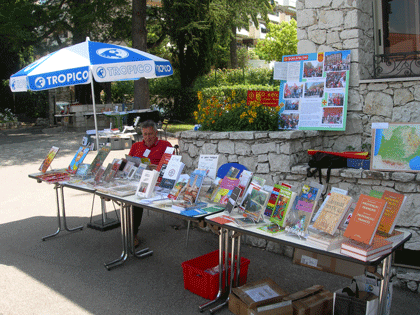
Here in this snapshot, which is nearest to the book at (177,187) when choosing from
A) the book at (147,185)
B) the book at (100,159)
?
the book at (147,185)

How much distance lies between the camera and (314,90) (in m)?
5.09

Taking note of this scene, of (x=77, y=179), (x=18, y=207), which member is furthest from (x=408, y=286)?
(x=18, y=207)

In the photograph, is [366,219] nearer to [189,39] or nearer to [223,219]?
[223,219]

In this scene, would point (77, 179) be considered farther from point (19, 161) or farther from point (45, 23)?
point (45, 23)

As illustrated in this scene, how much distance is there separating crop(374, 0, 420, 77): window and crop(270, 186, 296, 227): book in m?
2.90

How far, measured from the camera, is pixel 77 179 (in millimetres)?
5078

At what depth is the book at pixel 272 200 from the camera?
324 centimetres

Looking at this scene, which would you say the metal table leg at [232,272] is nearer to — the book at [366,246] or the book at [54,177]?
the book at [366,246]

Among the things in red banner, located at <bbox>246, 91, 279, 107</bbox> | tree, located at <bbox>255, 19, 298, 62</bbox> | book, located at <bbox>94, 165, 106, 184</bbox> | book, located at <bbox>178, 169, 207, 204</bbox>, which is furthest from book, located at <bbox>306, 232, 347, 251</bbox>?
tree, located at <bbox>255, 19, 298, 62</bbox>

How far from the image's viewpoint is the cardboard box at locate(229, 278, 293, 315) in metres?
3.14

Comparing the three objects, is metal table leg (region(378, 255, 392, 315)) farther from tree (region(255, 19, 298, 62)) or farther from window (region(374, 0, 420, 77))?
tree (region(255, 19, 298, 62))

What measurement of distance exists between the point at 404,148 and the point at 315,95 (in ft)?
4.76

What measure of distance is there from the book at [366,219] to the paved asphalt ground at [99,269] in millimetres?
1311

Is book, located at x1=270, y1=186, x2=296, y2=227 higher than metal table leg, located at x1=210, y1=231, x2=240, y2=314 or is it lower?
higher
